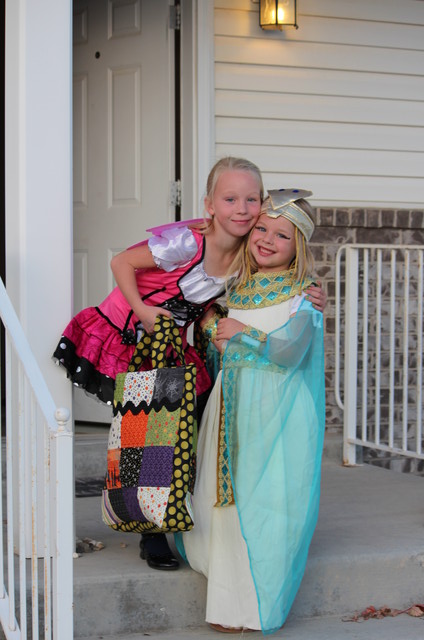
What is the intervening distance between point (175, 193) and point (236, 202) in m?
2.12

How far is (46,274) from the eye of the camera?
3477 millimetres

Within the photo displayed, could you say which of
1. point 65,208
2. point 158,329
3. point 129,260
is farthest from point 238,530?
point 65,208

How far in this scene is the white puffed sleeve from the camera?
132 inches

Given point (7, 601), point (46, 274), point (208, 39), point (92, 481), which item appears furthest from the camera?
point (208, 39)

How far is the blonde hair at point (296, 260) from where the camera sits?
3340 millimetres

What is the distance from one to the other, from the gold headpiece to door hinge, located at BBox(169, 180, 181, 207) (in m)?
2.12

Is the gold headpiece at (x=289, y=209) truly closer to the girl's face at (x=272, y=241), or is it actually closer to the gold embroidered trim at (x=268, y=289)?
the girl's face at (x=272, y=241)

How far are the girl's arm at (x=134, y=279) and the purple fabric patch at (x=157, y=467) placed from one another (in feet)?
1.43

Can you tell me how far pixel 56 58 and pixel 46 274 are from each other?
0.79 metres

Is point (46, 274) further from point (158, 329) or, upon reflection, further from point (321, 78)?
point (321, 78)

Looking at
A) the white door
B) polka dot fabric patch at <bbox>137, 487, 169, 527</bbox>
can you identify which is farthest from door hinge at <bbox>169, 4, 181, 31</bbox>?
polka dot fabric patch at <bbox>137, 487, 169, 527</bbox>

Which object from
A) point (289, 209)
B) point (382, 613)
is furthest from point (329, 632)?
point (289, 209)

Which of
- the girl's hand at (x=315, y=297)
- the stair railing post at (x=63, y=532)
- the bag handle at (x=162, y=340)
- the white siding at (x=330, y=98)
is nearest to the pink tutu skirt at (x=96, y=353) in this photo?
the bag handle at (x=162, y=340)

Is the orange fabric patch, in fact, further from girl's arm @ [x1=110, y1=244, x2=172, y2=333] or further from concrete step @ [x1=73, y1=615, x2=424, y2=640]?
concrete step @ [x1=73, y1=615, x2=424, y2=640]
